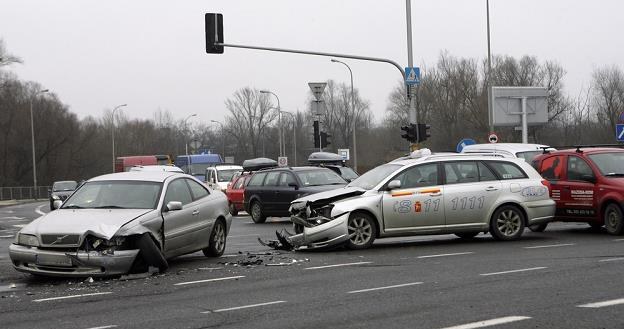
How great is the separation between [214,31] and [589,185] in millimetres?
13453

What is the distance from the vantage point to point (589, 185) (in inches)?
564

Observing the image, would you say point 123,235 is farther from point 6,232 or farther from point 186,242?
point 6,232

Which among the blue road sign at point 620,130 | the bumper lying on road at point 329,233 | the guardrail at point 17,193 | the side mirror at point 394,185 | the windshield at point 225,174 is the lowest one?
the guardrail at point 17,193

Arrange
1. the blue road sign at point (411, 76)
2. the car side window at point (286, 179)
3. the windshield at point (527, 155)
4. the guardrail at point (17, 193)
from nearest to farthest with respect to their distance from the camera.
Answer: the windshield at point (527, 155) → the car side window at point (286, 179) → the blue road sign at point (411, 76) → the guardrail at point (17, 193)

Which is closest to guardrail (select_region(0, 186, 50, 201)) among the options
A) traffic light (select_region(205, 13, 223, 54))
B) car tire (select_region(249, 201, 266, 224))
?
traffic light (select_region(205, 13, 223, 54))

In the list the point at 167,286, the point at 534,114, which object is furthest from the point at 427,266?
the point at 534,114

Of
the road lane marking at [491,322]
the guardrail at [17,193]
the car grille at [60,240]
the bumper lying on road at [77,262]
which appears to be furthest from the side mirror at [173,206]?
the guardrail at [17,193]

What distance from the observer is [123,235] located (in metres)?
10.1

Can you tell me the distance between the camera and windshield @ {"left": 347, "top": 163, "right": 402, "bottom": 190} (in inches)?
528

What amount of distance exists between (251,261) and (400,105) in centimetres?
6677

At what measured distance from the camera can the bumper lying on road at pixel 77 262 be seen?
9891 millimetres

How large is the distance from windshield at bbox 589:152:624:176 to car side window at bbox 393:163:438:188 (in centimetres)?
335

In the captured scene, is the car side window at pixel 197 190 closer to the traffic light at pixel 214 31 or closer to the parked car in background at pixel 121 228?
the parked car in background at pixel 121 228

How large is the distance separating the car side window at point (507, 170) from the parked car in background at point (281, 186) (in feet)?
20.6
